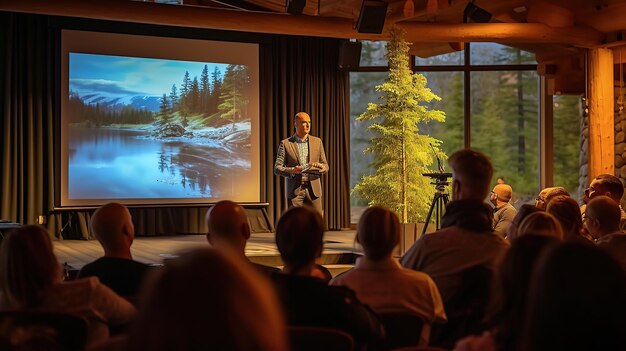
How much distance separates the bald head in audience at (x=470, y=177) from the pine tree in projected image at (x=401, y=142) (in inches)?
214

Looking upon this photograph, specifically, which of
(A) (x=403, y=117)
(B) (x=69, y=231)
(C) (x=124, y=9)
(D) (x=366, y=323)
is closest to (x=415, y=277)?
(D) (x=366, y=323)

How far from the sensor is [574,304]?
110cm

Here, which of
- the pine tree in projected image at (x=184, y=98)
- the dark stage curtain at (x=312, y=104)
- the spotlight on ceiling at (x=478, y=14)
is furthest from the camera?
the dark stage curtain at (x=312, y=104)

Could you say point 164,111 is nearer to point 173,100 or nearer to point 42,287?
point 173,100

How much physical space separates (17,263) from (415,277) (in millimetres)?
1254

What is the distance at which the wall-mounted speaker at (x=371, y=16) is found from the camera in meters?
7.89

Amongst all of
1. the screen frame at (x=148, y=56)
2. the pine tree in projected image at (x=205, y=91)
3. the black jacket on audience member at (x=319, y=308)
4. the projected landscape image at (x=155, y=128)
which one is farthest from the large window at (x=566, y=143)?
the black jacket on audience member at (x=319, y=308)

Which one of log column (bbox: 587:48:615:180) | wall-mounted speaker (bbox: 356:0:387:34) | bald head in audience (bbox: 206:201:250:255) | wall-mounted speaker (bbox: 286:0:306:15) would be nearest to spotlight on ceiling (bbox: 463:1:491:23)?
wall-mounted speaker (bbox: 356:0:387:34)

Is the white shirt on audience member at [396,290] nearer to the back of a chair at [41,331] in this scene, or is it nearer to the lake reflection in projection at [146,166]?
the back of a chair at [41,331]

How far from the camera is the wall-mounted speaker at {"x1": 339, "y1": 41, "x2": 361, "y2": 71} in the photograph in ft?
33.0

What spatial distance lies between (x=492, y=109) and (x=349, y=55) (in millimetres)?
3128

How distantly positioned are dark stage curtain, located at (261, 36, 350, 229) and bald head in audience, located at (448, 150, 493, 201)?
815 centimetres

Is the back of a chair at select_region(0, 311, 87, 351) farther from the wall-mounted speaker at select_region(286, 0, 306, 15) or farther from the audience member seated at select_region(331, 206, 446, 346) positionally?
the wall-mounted speaker at select_region(286, 0, 306, 15)

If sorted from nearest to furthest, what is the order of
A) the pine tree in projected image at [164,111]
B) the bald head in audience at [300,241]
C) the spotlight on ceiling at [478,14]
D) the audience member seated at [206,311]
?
1. the audience member seated at [206,311]
2. the bald head in audience at [300,241]
3. the spotlight on ceiling at [478,14]
4. the pine tree in projected image at [164,111]
